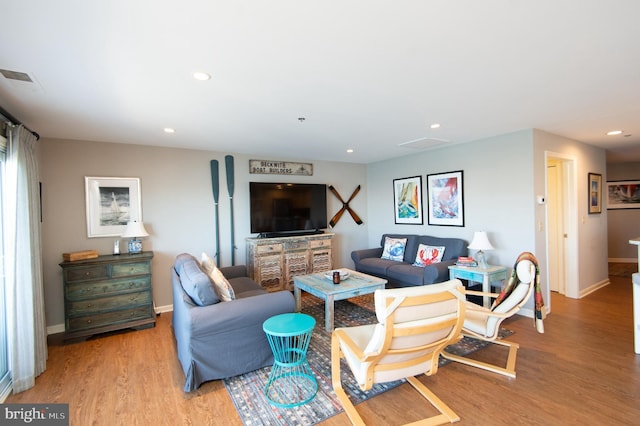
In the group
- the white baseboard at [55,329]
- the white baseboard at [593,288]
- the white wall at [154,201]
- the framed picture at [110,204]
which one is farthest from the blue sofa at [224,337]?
the white baseboard at [593,288]

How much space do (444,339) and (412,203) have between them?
3.58 m

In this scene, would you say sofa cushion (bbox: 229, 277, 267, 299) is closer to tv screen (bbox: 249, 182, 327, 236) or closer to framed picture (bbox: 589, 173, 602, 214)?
tv screen (bbox: 249, 182, 327, 236)

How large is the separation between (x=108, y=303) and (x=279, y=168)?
3142 millimetres

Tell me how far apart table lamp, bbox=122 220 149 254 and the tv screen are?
1.60 metres

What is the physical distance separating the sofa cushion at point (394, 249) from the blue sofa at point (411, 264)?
0.06 meters

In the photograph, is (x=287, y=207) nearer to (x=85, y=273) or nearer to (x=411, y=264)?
(x=411, y=264)

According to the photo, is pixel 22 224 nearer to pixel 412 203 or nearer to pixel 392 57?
pixel 392 57

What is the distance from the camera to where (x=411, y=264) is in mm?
4914

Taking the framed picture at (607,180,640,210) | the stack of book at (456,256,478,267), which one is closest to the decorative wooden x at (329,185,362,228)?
the stack of book at (456,256,478,267)

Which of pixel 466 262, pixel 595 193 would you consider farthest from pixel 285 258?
pixel 595 193

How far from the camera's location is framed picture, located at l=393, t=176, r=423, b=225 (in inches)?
206

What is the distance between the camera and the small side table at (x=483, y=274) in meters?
3.59

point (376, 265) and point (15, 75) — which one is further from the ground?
point (15, 75)

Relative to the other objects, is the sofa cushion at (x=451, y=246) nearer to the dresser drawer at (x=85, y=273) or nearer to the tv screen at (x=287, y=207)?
the tv screen at (x=287, y=207)
